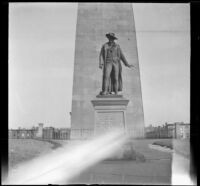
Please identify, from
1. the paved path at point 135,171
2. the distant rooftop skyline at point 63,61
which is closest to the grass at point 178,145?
the paved path at point 135,171

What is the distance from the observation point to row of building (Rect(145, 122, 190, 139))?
22.8 feet

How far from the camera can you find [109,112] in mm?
6988

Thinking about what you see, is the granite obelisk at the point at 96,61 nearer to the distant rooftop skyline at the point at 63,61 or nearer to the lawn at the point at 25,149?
the distant rooftop skyline at the point at 63,61

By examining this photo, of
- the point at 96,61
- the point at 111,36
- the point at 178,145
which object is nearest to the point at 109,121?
the point at 96,61

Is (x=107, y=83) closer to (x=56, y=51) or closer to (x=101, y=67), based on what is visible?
(x=101, y=67)

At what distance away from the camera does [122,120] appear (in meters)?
6.98

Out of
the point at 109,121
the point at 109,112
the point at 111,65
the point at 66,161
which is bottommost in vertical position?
the point at 66,161

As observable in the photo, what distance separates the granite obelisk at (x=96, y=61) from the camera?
6973 mm

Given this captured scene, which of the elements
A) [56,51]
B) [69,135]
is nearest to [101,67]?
[56,51]

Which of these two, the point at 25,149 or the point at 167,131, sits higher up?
the point at 167,131

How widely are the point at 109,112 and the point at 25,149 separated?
4.73ft

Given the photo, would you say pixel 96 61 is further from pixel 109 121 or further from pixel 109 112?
pixel 109 121

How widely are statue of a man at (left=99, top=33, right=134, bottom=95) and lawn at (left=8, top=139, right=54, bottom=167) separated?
125cm

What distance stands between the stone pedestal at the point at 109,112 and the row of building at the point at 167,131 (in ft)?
1.39
